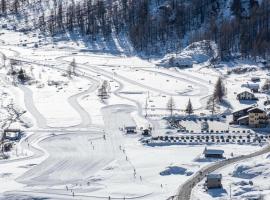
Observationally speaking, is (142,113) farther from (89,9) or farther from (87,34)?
(89,9)

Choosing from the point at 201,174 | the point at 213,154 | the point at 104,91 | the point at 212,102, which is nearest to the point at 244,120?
the point at 212,102

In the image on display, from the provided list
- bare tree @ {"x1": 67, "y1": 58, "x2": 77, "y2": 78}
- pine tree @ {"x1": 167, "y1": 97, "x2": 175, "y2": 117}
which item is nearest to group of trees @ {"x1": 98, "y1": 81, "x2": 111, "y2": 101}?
pine tree @ {"x1": 167, "y1": 97, "x2": 175, "y2": 117}

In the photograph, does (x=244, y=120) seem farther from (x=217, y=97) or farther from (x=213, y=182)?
(x=213, y=182)

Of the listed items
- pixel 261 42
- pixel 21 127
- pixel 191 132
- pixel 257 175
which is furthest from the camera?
pixel 261 42

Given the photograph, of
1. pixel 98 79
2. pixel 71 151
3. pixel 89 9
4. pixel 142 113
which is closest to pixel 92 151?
pixel 71 151

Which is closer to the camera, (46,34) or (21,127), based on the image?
(21,127)

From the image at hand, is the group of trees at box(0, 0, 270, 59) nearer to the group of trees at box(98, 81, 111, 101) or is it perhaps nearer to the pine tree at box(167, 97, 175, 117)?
the group of trees at box(98, 81, 111, 101)
